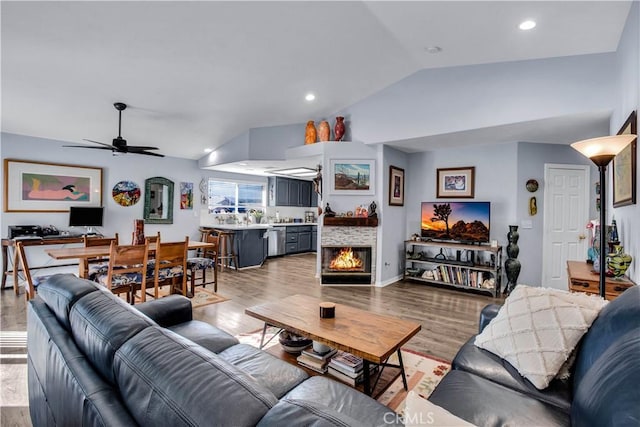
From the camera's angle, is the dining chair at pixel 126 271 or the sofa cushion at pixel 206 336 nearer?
the sofa cushion at pixel 206 336

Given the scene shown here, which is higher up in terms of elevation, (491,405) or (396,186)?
(396,186)

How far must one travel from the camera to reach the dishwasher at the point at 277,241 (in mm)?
7738

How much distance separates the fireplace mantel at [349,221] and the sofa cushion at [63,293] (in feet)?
12.7

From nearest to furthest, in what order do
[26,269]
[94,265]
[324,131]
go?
[26,269] < [94,265] < [324,131]

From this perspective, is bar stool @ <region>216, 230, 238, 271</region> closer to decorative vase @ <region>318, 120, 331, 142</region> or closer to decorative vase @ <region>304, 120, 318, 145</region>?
decorative vase @ <region>304, 120, 318, 145</region>

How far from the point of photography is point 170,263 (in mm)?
3791

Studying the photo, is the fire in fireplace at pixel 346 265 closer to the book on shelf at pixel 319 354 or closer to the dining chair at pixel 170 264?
the dining chair at pixel 170 264

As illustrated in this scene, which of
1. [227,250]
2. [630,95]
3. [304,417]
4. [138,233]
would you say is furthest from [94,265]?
[630,95]

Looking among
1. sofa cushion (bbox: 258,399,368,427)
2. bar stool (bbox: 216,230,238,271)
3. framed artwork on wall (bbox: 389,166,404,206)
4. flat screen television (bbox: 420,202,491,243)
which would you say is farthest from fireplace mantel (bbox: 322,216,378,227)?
sofa cushion (bbox: 258,399,368,427)

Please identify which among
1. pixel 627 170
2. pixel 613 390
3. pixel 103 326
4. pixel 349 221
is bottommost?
pixel 613 390

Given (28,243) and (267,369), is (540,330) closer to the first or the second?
(267,369)

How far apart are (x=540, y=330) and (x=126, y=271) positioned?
3.66 metres

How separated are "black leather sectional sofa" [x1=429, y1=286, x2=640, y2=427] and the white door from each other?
3800mm

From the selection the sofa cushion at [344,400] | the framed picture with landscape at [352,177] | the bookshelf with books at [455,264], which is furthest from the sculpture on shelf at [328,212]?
the sofa cushion at [344,400]
